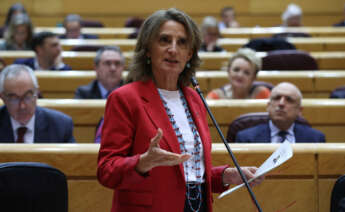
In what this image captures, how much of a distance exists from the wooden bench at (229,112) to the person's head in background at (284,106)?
115mm

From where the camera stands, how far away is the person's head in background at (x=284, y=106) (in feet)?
4.94

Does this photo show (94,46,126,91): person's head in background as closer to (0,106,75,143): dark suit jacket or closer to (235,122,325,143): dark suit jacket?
(0,106,75,143): dark suit jacket

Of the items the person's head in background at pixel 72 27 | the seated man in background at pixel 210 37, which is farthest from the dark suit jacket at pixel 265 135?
the person's head in background at pixel 72 27

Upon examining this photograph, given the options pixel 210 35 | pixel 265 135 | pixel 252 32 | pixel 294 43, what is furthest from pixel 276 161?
pixel 252 32

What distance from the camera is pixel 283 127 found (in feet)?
4.94

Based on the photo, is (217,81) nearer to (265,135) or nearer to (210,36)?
(265,135)

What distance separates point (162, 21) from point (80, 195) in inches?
19.0

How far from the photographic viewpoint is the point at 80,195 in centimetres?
105

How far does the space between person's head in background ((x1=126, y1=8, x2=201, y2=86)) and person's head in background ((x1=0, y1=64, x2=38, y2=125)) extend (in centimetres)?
68

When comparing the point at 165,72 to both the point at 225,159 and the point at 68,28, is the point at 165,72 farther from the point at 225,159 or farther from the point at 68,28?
the point at 68,28

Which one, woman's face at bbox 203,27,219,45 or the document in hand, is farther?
woman's face at bbox 203,27,219,45

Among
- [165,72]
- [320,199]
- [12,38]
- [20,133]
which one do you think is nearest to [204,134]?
[165,72]

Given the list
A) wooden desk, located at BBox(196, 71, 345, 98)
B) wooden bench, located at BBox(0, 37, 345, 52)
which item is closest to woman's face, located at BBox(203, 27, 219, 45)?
wooden bench, located at BBox(0, 37, 345, 52)

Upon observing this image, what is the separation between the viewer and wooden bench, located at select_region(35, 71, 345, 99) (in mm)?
2068
